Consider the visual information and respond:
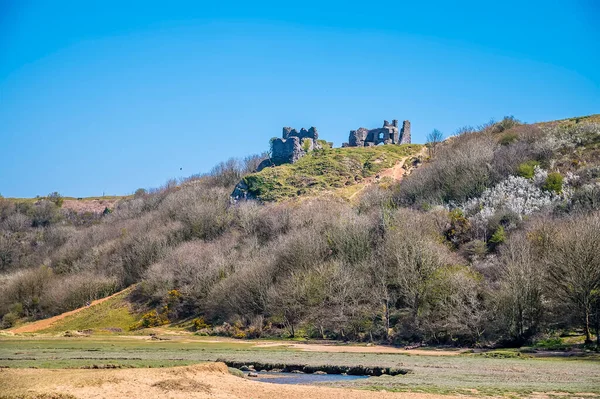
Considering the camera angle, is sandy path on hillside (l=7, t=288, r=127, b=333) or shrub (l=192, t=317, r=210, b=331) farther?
sandy path on hillside (l=7, t=288, r=127, b=333)

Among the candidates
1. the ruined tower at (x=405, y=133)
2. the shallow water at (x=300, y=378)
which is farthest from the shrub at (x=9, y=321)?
the ruined tower at (x=405, y=133)

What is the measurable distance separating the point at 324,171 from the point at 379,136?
117 ft

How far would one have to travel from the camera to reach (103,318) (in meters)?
89.7

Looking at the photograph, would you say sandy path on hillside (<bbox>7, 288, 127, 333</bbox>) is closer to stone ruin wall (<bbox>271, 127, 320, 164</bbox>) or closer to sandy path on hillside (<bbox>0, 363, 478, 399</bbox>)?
sandy path on hillside (<bbox>0, 363, 478, 399</bbox>)

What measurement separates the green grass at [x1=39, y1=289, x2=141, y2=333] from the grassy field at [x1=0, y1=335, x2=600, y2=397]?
30.3m

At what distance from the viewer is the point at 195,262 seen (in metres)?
92.1

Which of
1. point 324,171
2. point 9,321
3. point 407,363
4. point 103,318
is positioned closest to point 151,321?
point 103,318

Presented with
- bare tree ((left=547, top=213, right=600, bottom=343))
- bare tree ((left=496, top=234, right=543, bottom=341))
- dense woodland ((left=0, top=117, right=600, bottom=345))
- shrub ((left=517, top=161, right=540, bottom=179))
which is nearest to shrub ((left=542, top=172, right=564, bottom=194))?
dense woodland ((left=0, top=117, right=600, bottom=345))

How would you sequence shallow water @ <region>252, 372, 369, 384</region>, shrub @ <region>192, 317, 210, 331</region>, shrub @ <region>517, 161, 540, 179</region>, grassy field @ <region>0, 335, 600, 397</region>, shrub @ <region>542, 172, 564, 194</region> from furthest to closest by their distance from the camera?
shrub @ <region>517, 161, 540, 179</region> → shrub @ <region>542, 172, 564, 194</region> → shrub @ <region>192, 317, 210, 331</region> → shallow water @ <region>252, 372, 369, 384</region> → grassy field @ <region>0, 335, 600, 397</region>

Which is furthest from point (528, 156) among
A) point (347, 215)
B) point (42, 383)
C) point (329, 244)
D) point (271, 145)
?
point (42, 383)

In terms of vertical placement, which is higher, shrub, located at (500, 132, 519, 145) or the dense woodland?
shrub, located at (500, 132, 519, 145)

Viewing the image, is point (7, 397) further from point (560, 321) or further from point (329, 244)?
point (329, 244)

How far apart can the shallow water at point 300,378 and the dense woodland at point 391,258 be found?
20.4m

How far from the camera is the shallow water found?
3581 cm
